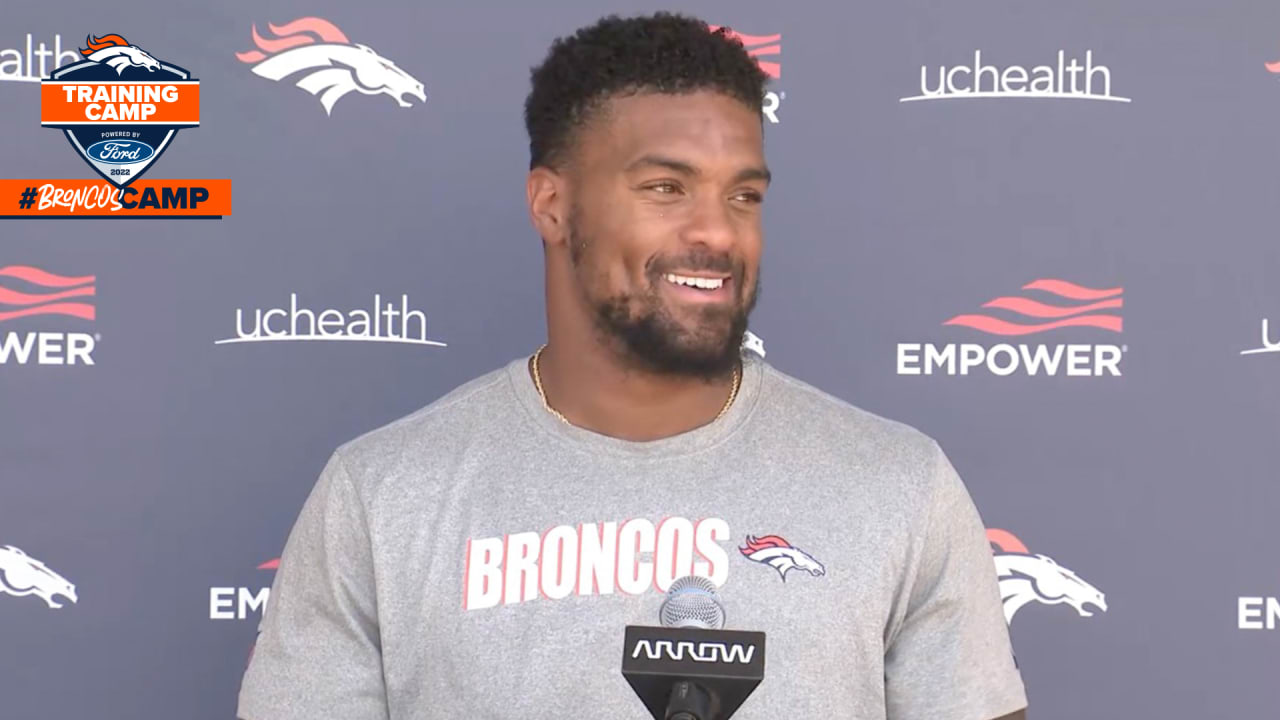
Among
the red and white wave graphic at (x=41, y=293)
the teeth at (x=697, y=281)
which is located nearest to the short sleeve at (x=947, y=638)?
the teeth at (x=697, y=281)

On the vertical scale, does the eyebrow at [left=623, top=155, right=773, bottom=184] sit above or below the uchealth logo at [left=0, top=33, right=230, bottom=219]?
below

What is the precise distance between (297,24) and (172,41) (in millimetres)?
187

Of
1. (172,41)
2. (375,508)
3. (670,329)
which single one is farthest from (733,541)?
(172,41)

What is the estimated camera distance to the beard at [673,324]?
61.2 inches

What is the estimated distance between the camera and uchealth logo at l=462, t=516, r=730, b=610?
151 centimetres

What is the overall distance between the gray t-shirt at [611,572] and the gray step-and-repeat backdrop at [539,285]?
0.67m

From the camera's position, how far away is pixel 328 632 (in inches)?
61.5

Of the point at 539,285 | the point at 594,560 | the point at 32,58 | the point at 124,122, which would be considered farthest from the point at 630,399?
the point at 32,58

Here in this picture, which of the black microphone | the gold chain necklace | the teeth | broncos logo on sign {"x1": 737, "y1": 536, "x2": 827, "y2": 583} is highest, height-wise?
the teeth

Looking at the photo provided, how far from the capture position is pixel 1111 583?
220 centimetres

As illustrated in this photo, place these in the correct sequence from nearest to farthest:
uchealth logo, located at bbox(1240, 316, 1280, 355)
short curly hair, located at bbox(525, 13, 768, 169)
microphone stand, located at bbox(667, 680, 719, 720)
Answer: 1. microphone stand, located at bbox(667, 680, 719, 720)
2. short curly hair, located at bbox(525, 13, 768, 169)
3. uchealth logo, located at bbox(1240, 316, 1280, 355)

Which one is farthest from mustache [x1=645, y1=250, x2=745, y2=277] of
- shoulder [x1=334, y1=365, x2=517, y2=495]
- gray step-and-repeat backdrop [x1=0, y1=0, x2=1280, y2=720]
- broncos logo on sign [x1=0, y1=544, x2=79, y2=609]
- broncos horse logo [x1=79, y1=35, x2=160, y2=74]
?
broncos logo on sign [x1=0, y1=544, x2=79, y2=609]

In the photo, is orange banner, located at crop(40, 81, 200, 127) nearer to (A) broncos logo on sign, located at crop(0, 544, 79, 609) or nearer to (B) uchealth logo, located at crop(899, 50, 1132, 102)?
(A) broncos logo on sign, located at crop(0, 544, 79, 609)

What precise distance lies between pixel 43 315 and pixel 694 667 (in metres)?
1.45
